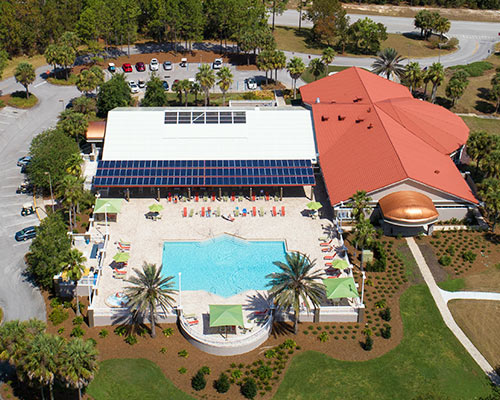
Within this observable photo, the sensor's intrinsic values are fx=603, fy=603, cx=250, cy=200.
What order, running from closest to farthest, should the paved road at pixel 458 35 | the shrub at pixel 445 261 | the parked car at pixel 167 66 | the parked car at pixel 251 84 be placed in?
the shrub at pixel 445 261 → the parked car at pixel 251 84 → the parked car at pixel 167 66 → the paved road at pixel 458 35

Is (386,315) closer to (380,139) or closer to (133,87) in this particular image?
(380,139)

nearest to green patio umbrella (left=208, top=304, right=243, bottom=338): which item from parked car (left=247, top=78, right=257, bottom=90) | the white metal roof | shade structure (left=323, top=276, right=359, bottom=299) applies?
shade structure (left=323, top=276, right=359, bottom=299)

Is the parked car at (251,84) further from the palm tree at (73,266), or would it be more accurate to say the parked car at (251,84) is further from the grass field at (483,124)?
the palm tree at (73,266)

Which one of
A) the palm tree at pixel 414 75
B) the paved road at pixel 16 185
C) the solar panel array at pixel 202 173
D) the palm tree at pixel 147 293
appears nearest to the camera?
the palm tree at pixel 147 293

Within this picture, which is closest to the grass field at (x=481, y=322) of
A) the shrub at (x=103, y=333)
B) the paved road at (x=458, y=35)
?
the shrub at (x=103, y=333)

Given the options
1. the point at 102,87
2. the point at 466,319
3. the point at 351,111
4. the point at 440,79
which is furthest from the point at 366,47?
the point at 466,319

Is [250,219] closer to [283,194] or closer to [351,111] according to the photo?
[283,194]
